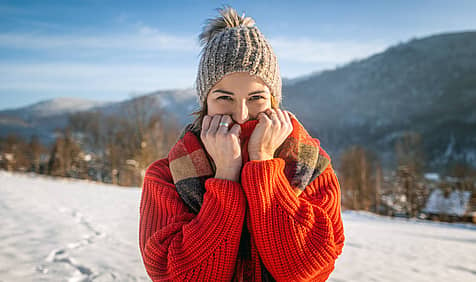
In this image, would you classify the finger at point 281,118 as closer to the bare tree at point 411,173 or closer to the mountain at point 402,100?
the bare tree at point 411,173

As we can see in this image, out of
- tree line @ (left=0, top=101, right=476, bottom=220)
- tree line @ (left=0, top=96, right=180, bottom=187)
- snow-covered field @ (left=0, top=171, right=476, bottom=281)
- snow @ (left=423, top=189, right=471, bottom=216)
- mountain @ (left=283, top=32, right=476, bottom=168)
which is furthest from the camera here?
mountain @ (left=283, top=32, right=476, bottom=168)

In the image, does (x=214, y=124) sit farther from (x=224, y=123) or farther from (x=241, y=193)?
(x=241, y=193)

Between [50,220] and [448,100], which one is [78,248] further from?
[448,100]

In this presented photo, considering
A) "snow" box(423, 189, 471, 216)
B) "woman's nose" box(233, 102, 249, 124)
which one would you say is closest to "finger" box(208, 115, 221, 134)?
"woman's nose" box(233, 102, 249, 124)

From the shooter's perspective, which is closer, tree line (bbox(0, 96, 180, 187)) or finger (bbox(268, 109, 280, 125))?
finger (bbox(268, 109, 280, 125))

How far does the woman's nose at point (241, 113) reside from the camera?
4.82 ft

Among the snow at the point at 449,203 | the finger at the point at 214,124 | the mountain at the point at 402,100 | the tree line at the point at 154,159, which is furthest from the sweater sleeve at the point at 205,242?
the mountain at the point at 402,100

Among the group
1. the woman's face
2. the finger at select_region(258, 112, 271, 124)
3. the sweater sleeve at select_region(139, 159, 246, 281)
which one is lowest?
the sweater sleeve at select_region(139, 159, 246, 281)

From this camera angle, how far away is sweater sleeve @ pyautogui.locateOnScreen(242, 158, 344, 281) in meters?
1.27

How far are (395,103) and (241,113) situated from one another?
458 ft

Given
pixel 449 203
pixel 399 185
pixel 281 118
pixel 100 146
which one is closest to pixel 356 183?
pixel 399 185

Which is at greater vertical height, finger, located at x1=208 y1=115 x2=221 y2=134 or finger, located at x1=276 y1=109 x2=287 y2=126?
finger, located at x1=276 y1=109 x2=287 y2=126

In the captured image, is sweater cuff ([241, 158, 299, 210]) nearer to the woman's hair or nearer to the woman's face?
the woman's face

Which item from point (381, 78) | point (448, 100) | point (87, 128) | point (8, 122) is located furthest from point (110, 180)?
point (381, 78)
